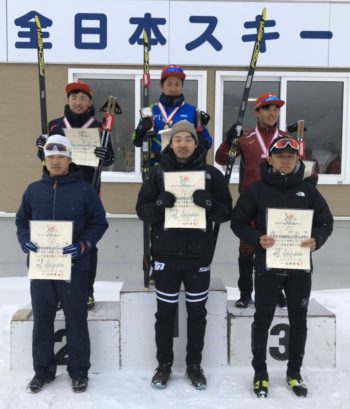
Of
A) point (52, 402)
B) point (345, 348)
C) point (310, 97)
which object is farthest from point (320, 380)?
point (310, 97)

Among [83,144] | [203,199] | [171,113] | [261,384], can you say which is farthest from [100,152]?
[261,384]

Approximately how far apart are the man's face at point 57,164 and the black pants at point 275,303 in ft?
5.27

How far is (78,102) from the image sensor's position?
3.82 m

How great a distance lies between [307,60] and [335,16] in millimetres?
640

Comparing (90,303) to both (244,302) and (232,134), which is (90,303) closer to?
(244,302)

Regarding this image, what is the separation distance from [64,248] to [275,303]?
1552 millimetres

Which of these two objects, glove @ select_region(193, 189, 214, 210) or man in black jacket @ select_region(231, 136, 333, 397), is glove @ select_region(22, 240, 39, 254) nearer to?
glove @ select_region(193, 189, 214, 210)

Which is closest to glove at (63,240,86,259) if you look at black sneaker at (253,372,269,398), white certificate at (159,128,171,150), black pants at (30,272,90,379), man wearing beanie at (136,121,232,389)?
black pants at (30,272,90,379)

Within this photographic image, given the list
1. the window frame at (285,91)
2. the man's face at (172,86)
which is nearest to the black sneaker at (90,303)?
the man's face at (172,86)

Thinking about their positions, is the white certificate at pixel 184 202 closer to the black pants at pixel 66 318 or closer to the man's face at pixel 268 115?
the black pants at pixel 66 318

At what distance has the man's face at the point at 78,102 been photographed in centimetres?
382

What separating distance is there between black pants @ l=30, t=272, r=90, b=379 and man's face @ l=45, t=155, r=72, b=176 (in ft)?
2.45

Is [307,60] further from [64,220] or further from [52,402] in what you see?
[52,402]

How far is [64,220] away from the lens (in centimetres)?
317
